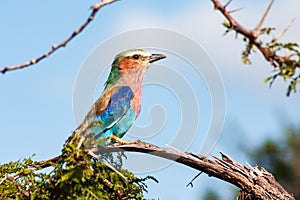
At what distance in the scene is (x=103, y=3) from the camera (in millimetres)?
2072

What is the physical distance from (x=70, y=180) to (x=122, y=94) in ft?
10.3

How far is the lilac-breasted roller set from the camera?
5422mm

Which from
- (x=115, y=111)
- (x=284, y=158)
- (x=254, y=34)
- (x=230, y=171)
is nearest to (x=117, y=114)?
(x=115, y=111)

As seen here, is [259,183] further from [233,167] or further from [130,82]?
[130,82]

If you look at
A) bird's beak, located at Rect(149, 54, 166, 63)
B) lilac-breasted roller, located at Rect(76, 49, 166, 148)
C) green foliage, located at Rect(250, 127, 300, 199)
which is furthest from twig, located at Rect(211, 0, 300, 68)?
green foliage, located at Rect(250, 127, 300, 199)

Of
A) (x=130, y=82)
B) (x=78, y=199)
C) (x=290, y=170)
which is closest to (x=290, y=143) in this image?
(x=290, y=170)

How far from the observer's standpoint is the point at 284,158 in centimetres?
1856

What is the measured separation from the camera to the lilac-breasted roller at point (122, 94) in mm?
5422

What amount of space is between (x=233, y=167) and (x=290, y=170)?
50.1ft

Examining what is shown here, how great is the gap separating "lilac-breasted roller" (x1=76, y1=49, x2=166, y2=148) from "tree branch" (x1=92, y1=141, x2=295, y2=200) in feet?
4.28

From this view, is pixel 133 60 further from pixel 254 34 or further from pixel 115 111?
pixel 254 34

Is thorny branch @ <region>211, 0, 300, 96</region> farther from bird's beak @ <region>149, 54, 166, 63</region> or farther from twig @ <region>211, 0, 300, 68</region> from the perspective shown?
bird's beak @ <region>149, 54, 166, 63</region>

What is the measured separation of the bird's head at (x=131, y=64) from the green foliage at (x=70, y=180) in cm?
284

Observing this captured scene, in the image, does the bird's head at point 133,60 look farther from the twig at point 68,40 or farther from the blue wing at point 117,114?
the twig at point 68,40
